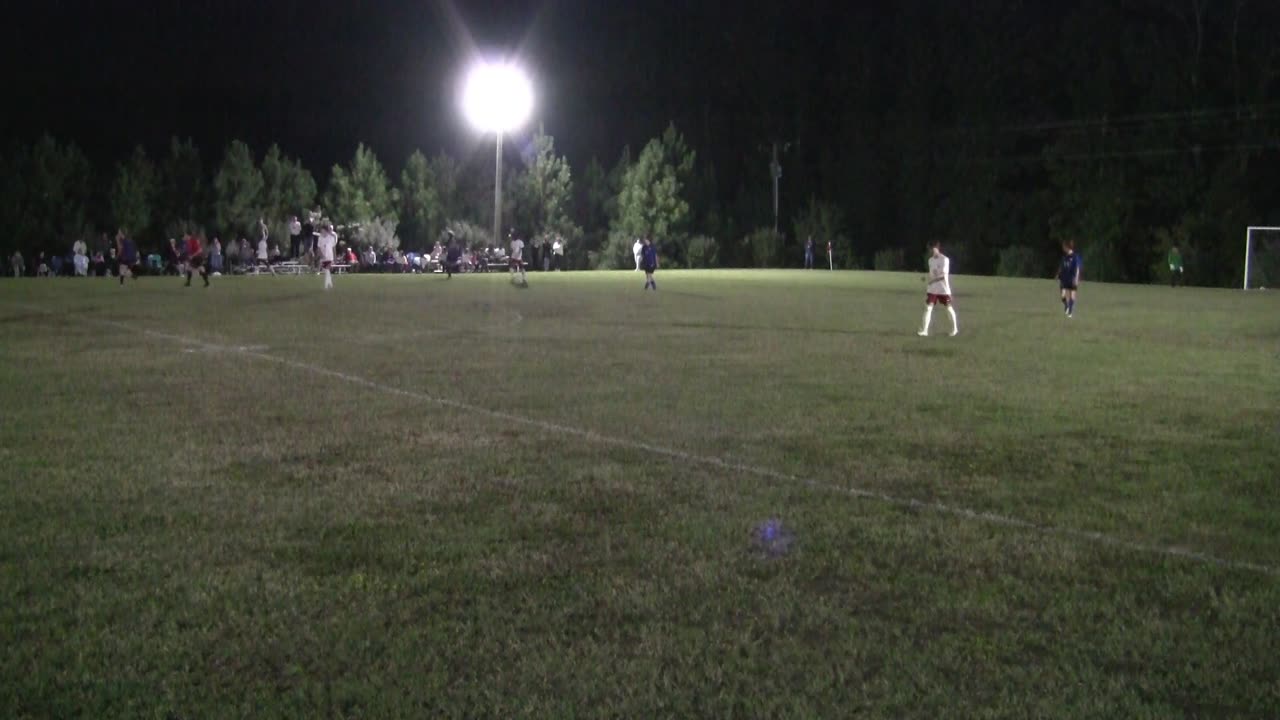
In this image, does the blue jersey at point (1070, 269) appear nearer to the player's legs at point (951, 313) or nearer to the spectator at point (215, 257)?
the player's legs at point (951, 313)

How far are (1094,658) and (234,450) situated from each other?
7.27m

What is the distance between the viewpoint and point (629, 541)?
290 inches

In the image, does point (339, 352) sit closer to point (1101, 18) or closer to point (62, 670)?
point (62, 670)

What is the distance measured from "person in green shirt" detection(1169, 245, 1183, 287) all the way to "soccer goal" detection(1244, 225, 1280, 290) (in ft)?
9.65

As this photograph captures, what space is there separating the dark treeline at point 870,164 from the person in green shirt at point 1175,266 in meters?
0.93

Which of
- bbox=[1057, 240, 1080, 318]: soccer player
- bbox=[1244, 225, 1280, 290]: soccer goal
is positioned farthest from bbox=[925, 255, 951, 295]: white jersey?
bbox=[1244, 225, 1280, 290]: soccer goal

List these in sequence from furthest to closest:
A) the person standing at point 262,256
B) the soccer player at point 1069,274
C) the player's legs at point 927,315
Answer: the person standing at point 262,256
the soccer player at point 1069,274
the player's legs at point 927,315

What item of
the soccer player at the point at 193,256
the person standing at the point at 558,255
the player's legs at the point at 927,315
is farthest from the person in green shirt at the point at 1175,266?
the soccer player at the point at 193,256

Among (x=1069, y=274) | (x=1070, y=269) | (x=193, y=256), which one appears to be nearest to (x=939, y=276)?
(x=1069, y=274)

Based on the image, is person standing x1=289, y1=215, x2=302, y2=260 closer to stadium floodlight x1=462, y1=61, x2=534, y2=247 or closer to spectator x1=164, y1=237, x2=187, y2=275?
spectator x1=164, y1=237, x2=187, y2=275

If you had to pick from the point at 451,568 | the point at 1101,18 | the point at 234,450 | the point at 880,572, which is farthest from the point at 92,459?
the point at 1101,18

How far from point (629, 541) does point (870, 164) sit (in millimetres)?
81643

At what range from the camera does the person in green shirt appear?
5338cm

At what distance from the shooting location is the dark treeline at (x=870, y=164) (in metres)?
60.8
